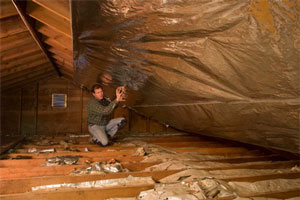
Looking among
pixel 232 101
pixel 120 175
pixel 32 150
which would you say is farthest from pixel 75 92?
pixel 232 101

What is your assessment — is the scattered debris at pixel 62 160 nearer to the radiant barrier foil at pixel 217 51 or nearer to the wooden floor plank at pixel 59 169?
the wooden floor plank at pixel 59 169

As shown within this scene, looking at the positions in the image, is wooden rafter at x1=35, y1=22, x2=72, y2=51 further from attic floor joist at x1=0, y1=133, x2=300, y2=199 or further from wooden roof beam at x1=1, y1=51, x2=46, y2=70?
attic floor joist at x1=0, y1=133, x2=300, y2=199

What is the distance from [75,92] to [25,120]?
4.37ft

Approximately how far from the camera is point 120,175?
1784 mm

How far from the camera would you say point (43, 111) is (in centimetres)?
562

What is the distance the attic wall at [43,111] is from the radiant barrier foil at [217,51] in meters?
3.86

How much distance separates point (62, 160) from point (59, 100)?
3.72 m

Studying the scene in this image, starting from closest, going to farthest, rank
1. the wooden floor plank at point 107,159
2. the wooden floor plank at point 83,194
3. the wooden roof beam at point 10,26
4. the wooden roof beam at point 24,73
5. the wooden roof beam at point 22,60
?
the wooden floor plank at point 83,194, the wooden floor plank at point 107,159, the wooden roof beam at point 10,26, the wooden roof beam at point 22,60, the wooden roof beam at point 24,73

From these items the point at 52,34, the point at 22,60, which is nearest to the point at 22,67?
the point at 22,60

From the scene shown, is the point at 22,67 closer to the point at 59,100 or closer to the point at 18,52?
the point at 18,52

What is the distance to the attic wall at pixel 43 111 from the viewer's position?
5453 millimetres

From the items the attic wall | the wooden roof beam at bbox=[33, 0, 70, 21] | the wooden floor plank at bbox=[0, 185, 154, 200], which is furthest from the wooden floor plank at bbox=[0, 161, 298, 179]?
the attic wall

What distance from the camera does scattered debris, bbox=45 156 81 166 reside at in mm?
2219

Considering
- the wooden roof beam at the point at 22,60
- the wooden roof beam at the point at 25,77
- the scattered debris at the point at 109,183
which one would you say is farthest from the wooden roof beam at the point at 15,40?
the scattered debris at the point at 109,183
